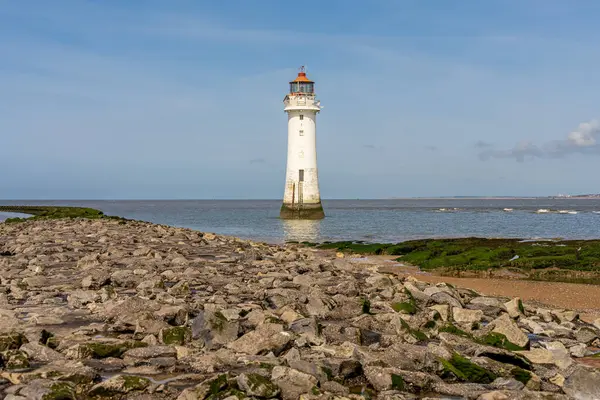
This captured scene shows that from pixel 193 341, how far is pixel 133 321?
2.94 ft

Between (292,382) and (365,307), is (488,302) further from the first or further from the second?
(292,382)

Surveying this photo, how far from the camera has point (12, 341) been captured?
5598mm

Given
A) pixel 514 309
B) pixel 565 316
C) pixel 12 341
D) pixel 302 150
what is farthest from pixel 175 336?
pixel 302 150

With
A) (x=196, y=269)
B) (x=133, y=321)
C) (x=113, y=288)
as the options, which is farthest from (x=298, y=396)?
(x=196, y=269)

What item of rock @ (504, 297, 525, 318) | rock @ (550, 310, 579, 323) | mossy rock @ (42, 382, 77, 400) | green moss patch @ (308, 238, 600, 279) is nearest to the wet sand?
rock @ (550, 310, 579, 323)

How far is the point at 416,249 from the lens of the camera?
23.1 meters

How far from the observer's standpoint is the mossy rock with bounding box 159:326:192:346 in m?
6.11

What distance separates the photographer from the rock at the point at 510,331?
22.8 ft

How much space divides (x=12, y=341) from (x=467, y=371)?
13.7 ft

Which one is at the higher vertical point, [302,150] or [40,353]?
[302,150]

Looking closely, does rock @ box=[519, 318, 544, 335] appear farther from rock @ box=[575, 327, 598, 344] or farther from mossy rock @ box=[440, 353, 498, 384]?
mossy rock @ box=[440, 353, 498, 384]

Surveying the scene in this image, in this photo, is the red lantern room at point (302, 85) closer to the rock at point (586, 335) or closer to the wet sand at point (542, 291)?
the wet sand at point (542, 291)

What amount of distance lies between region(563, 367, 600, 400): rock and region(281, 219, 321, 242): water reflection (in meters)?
25.2

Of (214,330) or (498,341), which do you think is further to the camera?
(498,341)
